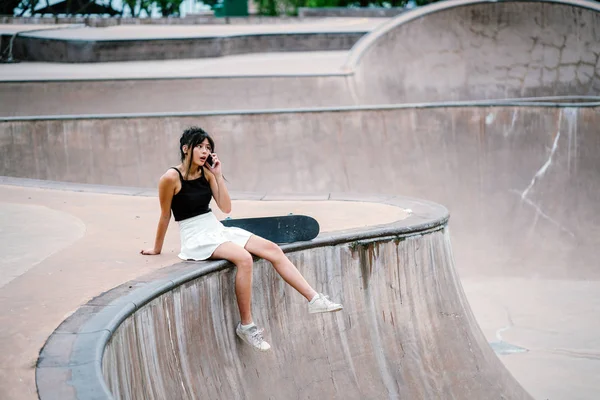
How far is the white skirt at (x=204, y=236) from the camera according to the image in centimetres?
467

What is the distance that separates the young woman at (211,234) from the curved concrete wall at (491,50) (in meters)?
10.1

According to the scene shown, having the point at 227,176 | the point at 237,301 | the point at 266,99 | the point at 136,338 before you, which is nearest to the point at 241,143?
the point at 227,176

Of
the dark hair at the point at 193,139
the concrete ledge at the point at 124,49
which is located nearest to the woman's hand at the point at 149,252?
the dark hair at the point at 193,139

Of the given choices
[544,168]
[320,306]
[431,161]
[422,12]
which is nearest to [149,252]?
[320,306]

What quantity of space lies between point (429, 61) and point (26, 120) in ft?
24.9

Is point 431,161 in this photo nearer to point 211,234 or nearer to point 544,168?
point 544,168

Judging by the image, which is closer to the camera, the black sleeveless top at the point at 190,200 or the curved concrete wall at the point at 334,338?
the curved concrete wall at the point at 334,338

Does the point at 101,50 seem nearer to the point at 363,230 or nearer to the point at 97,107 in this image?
the point at 97,107

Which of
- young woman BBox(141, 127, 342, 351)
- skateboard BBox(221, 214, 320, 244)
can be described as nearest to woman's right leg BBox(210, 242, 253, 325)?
young woman BBox(141, 127, 342, 351)

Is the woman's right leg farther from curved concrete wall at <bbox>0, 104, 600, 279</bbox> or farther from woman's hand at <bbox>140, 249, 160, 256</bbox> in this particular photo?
curved concrete wall at <bbox>0, 104, 600, 279</bbox>

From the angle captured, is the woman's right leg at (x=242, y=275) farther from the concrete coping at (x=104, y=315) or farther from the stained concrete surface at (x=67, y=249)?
the stained concrete surface at (x=67, y=249)

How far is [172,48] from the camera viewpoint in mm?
17297

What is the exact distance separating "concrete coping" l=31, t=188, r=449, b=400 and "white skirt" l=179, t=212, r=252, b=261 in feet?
0.24

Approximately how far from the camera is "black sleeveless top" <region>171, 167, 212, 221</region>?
4.76 m
